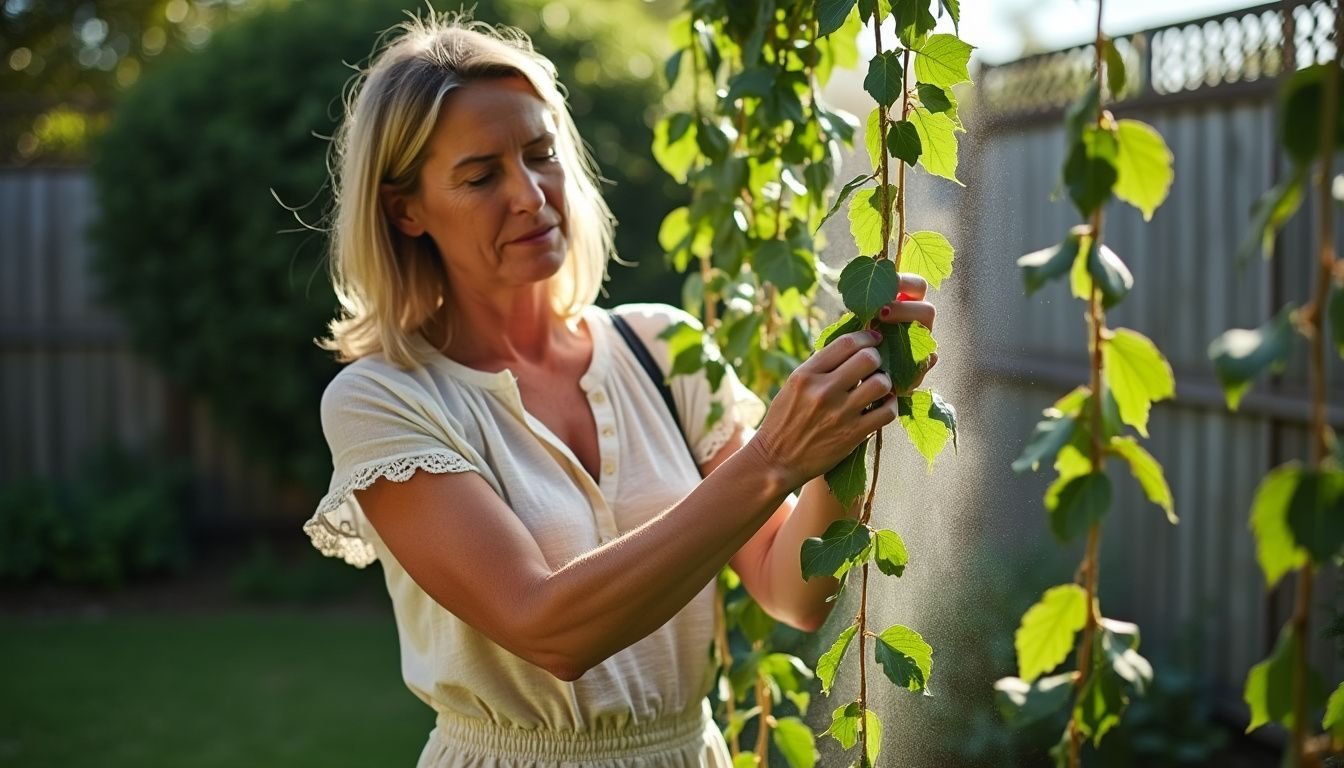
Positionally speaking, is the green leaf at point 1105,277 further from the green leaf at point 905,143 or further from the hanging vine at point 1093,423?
the green leaf at point 905,143

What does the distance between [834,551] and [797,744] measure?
0.61 metres

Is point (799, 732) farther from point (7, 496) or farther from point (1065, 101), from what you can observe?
point (7, 496)

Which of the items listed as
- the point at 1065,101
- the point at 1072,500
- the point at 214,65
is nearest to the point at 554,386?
the point at 1072,500

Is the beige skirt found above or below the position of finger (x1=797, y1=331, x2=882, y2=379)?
below

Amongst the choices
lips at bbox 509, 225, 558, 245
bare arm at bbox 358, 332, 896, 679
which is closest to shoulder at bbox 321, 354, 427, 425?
bare arm at bbox 358, 332, 896, 679

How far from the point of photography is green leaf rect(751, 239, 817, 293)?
5.35 ft

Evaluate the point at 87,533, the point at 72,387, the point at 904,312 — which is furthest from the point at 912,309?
the point at 72,387

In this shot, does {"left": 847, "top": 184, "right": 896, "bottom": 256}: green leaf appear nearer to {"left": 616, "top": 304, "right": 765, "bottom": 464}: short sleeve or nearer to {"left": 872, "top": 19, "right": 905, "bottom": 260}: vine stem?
{"left": 872, "top": 19, "right": 905, "bottom": 260}: vine stem

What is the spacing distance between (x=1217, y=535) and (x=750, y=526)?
10.5ft

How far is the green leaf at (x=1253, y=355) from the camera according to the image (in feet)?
2.48

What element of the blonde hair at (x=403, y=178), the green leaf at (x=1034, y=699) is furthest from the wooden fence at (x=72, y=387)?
the green leaf at (x=1034, y=699)

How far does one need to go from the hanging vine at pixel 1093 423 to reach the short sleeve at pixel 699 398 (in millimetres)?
859

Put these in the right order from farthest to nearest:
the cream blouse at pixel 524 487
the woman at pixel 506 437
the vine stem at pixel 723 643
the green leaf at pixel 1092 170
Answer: the vine stem at pixel 723 643 → the cream blouse at pixel 524 487 → the woman at pixel 506 437 → the green leaf at pixel 1092 170

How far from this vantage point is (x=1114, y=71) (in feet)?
3.00
